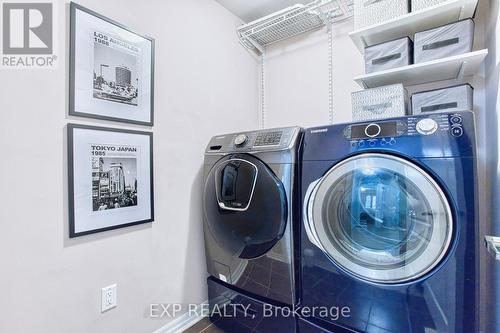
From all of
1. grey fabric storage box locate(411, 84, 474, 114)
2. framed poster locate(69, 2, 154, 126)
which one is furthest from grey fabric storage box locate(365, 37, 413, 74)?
framed poster locate(69, 2, 154, 126)

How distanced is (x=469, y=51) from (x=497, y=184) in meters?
0.61

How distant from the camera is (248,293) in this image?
141 centimetres

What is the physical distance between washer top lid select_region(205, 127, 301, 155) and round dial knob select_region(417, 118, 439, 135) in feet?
1.70

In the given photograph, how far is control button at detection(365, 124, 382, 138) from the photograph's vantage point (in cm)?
103

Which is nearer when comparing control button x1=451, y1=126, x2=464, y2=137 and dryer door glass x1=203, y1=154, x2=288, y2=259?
control button x1=451, y1=126, x2=464, y2=137

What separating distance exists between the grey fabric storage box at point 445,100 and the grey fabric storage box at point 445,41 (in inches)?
6.5

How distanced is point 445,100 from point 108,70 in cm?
167

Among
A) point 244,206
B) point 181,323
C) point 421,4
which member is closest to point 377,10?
point 421,4

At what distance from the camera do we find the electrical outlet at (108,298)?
47.9 inches

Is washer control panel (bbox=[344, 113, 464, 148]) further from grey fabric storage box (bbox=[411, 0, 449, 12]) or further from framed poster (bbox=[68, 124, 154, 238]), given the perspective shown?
framed poster (bbox=[68, 124, 154, 238])

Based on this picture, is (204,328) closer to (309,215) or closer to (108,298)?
(108,298)

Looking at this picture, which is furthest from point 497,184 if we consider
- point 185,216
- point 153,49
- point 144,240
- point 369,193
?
point 153,49

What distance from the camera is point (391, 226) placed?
40.1 inches

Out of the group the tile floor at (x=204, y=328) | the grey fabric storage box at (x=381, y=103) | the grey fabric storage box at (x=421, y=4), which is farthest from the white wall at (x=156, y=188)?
the grey fabric storage box at (x=421, y=4)
